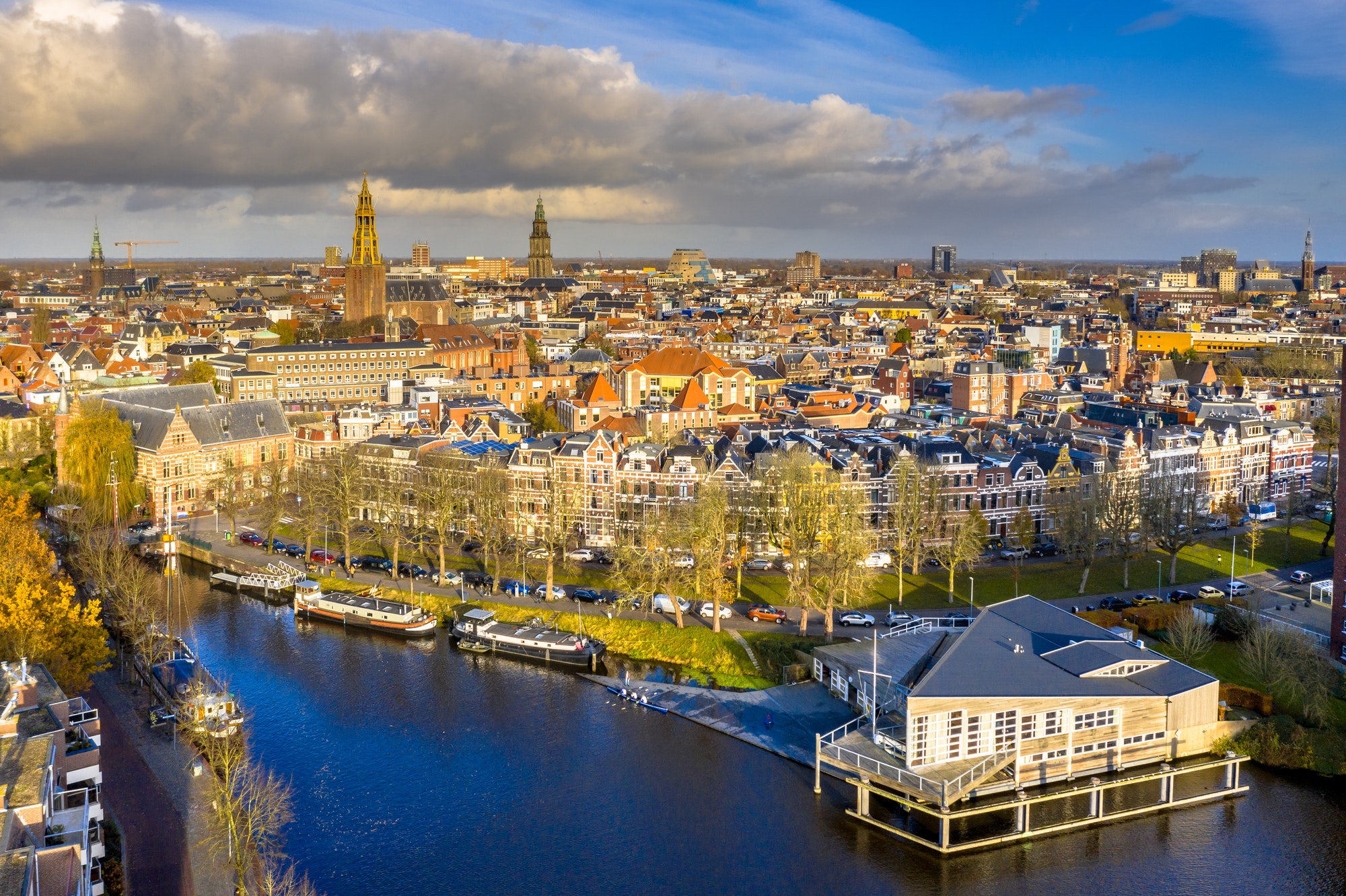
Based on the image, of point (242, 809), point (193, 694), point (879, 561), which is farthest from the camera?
point (879, 561)

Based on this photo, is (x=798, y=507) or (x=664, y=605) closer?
(x=664, y=605)

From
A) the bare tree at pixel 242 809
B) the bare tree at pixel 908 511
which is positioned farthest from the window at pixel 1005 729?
the bare tree at pixel 242 809

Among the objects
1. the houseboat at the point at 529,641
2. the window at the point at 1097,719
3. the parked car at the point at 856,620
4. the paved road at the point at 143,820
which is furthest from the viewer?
the parked car at the point at 856,620

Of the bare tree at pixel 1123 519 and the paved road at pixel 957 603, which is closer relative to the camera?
the paved road at pixel 957 603

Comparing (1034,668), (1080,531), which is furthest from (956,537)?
(1034,668)

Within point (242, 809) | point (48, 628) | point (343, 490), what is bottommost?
point (242, 809)

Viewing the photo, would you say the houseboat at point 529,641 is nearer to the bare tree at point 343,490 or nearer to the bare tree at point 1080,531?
the bare tree at point 343,490

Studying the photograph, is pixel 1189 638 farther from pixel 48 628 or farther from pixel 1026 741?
pixel 48 628
